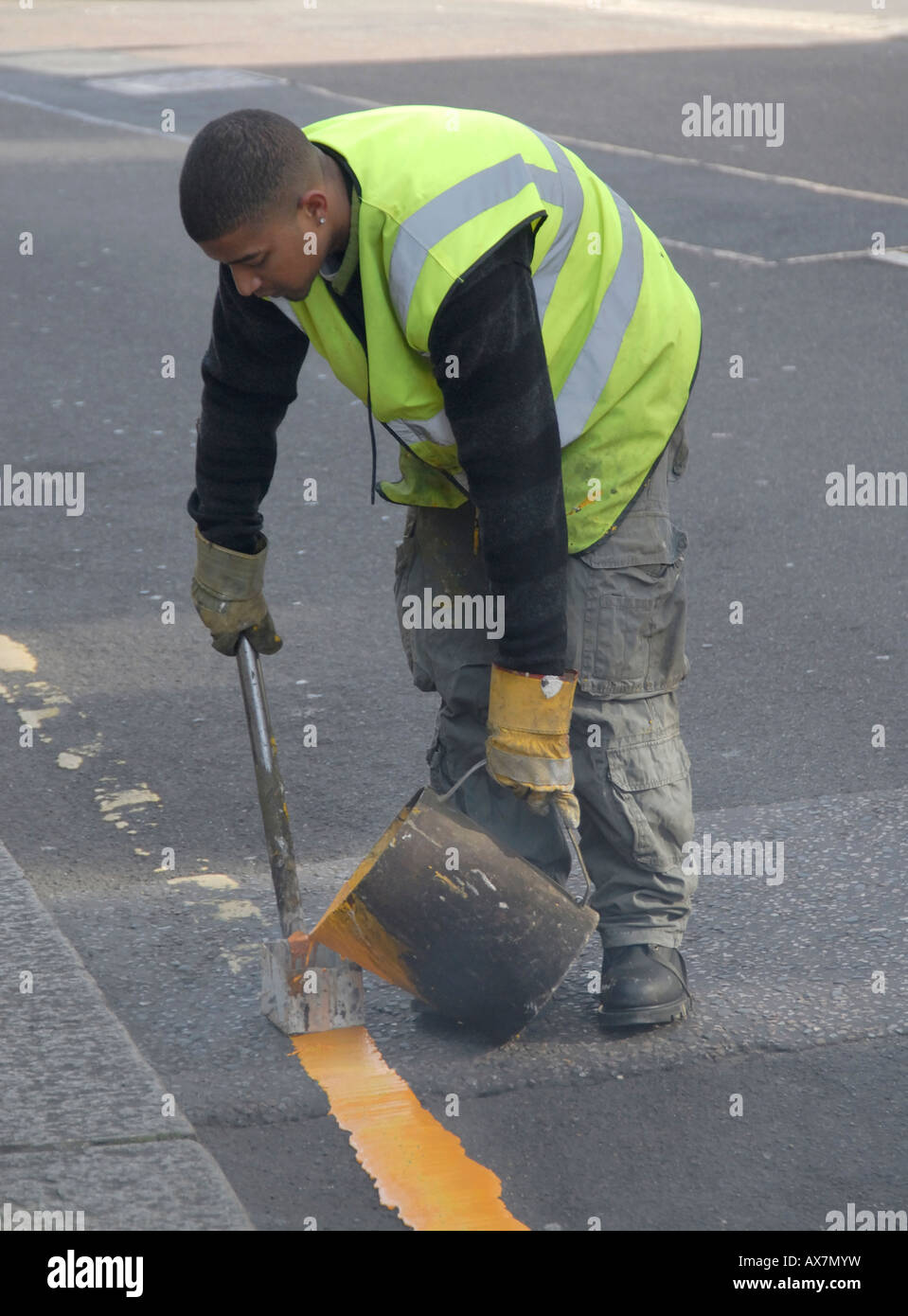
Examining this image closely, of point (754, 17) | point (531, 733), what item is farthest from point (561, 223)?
point (754, 17)

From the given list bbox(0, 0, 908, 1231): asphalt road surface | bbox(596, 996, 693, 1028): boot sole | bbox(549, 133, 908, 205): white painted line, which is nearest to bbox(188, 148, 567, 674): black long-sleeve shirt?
bbox(596, 996, 693, 1028): boot sole

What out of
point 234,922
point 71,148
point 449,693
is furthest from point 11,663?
point 71,148

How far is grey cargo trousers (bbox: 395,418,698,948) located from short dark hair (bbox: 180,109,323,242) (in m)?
0.73

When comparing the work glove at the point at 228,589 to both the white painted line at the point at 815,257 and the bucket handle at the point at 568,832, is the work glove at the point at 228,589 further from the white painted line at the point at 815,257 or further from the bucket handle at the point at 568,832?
the white painted line at the point at 815,257

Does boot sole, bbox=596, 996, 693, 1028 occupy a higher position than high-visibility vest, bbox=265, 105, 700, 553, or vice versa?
high-visibility vest, bbox=265, 105, 700, 553

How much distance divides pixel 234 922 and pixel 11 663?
5.22 feet

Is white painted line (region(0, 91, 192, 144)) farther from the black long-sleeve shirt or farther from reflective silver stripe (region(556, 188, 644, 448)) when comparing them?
reflective silver stripe (region(556, 188, 644, 448))

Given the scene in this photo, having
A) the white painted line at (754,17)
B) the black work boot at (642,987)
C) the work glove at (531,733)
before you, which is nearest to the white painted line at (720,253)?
the black work boot at (642,987)

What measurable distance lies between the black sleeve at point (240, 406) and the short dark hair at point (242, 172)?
305mm

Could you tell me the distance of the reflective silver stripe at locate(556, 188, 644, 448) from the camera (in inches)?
113

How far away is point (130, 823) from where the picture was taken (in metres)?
3.97

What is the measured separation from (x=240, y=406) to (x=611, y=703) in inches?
33.8
